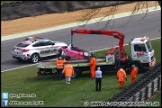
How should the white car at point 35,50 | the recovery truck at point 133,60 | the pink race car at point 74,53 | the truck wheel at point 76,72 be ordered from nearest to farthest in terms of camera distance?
the recovery truck at point 133,60, the truck wheel at point 76,72, the pink race car at point 74,53, the white car at point 35,50

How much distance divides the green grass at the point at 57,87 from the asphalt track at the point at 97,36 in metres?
3.38

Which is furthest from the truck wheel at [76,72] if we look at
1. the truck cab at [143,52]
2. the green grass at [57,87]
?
the truck cab at [143,52]

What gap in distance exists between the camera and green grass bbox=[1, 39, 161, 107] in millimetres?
22941

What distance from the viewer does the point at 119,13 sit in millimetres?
44438

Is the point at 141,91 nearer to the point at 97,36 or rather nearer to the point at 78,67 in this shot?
the point at 78,67

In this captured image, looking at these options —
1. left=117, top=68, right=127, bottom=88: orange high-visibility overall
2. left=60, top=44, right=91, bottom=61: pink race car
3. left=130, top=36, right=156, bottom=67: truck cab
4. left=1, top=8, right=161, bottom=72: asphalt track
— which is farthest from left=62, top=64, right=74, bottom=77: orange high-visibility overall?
left=1, top=8, right=161, bottom=72: asphalt track

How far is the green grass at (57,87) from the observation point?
22.9 m

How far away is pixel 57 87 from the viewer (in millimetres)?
25688

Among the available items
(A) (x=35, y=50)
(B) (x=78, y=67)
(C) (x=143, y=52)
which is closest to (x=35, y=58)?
(A) (x=35, y=50)

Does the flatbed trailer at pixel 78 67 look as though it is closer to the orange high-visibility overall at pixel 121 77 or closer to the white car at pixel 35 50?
the orange high-visibility overall at pixel 121 77

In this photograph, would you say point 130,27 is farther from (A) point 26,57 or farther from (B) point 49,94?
(B) point 49,94

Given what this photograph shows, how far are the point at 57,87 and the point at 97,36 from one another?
13155mm

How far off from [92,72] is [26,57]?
6833mm

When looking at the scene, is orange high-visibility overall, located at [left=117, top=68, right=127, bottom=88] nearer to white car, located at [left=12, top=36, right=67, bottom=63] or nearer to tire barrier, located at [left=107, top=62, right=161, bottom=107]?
tire barrier, located at [left=107, top=62, right=161, bottom=107]
